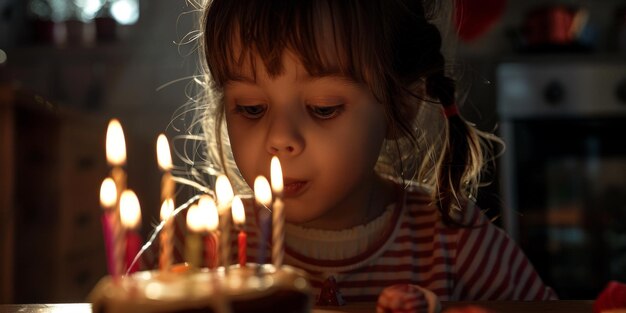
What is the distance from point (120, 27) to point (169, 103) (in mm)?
423

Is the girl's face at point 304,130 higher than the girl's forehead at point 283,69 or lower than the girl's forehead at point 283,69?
lower

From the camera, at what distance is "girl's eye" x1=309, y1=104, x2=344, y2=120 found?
0.90 metres

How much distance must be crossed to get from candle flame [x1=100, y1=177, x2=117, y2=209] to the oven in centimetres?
216

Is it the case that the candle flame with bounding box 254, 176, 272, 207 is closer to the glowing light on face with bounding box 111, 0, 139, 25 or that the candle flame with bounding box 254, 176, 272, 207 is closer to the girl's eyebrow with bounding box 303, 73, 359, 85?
the girl's eyebrow with bounding box 303, 73, 359, 85

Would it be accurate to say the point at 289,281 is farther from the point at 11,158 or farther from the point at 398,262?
the point at 11,158

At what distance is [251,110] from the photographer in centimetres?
94

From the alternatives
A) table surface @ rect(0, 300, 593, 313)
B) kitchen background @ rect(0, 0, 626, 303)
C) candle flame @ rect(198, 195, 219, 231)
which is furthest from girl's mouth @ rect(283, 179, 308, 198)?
kitchen background @ rect(0, 0, 626, 303)

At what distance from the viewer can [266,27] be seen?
922mm

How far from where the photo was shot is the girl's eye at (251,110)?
93cm

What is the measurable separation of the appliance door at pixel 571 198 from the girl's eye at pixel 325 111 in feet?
5.66

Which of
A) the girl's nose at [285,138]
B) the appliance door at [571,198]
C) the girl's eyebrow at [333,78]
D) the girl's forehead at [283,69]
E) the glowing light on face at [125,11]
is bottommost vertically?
the appliance door at [571,198]

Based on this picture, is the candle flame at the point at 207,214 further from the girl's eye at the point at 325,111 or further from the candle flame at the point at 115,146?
the girl's eye at the point at 325,111

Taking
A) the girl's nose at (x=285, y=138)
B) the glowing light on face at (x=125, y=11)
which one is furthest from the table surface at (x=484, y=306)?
the glowing light on face at (x=125, y=11)

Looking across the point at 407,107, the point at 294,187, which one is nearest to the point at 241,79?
the point at 294,187
